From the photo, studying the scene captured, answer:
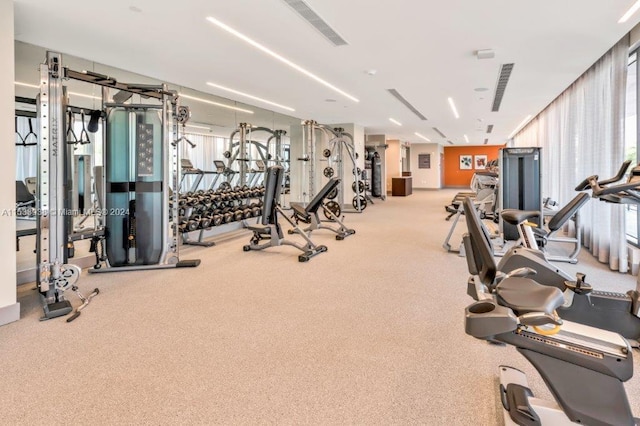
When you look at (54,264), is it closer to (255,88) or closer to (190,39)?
(190,39)

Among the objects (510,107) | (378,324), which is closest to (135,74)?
(378,324)

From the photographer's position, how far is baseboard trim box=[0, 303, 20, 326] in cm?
288

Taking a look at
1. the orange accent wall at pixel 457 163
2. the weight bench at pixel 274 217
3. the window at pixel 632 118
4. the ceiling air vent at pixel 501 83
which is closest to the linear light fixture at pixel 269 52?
the weight bench at pixel 274 217

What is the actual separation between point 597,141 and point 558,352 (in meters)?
4.69

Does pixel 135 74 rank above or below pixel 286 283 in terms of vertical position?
above

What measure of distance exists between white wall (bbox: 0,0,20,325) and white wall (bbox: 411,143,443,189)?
19.3 meters

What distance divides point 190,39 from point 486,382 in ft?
15.0

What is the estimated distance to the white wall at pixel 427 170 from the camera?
66.7 feet

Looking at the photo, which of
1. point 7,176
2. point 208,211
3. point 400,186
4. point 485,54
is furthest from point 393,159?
point 7,176

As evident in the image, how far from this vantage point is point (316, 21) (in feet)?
12.8

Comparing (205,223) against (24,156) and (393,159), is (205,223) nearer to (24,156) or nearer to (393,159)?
(24,156)

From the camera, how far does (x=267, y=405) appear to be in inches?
71.4

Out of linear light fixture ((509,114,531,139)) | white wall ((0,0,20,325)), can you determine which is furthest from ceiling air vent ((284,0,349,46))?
linear light fixture ((509,114,531,139))

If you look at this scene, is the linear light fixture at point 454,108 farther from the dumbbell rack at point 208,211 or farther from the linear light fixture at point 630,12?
the dumbbell rack at point 208,211
